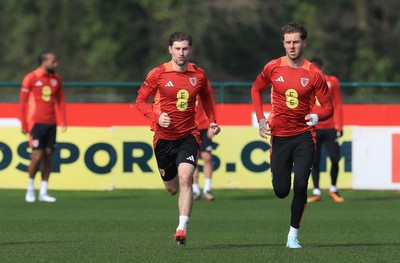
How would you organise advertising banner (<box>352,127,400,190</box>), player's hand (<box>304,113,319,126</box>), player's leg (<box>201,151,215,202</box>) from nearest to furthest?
1. player's hand (<box>304,113,319,126</box>)
2. player's leg (<box>201,151,215,202</box>)
3. advertising banner (<box>352,127,400,190</box>)

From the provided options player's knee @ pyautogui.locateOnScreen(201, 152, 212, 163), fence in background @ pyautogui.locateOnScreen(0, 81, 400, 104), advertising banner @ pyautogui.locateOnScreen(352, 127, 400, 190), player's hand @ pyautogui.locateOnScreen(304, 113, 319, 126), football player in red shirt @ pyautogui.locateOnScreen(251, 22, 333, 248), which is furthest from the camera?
fence in background @ pyautogui.locateOnScreen(0, 81, 400, 104)

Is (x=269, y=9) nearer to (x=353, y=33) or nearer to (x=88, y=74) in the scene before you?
(x=353, y=33)

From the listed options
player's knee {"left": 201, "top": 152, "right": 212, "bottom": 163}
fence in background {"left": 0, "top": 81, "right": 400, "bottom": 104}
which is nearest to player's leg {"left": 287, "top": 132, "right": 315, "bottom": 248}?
player's knee {"left": 201, "top": 152, "right": 212, "bottom": 163}

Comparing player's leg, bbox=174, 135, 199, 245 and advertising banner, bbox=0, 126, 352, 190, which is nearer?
player's leg, bbox=174, 135, 199, 245

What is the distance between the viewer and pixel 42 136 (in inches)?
741

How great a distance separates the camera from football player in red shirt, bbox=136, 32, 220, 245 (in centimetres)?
1253

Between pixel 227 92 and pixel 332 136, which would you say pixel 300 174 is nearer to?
pixel 332 136

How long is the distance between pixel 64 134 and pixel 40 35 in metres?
36.1

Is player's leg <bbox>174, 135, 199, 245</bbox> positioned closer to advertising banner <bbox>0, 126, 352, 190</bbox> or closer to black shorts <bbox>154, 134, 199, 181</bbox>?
black shorts <bbox>154, 134, 199, 181</bbox>

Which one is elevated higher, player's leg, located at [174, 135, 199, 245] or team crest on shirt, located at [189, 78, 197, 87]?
team crest on shirt, located at [189, 78, 197, 87]

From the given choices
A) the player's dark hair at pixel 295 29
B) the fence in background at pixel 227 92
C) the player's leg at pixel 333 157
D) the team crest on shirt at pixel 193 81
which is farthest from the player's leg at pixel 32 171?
the player's dark hair at pixel 295 29

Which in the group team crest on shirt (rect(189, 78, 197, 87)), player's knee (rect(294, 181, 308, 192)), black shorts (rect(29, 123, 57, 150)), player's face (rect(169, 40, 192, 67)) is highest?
player's face (rect(169, 40, 192, 67))

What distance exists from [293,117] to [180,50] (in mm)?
1286

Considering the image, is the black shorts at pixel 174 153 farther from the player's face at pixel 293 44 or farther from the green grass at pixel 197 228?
the player's face at pixel 293 44
